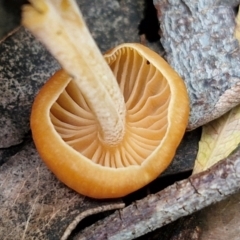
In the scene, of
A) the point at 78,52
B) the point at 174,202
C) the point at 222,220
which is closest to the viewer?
the point at 78,52

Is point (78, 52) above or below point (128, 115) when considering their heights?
above

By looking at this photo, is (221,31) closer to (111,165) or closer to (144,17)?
(144,17)

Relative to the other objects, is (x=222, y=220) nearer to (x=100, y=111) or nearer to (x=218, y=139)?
(x=218, y=139)

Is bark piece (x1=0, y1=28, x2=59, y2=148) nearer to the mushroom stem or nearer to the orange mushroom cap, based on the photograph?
the orange mushroom cap

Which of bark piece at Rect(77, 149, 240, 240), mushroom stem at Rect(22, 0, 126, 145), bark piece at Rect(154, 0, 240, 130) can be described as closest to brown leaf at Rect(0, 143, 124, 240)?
bark piece at Rect(77, 149, 240, 240)

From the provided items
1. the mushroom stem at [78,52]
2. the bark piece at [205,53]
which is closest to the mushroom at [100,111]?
the mushroom stem at [78,52]

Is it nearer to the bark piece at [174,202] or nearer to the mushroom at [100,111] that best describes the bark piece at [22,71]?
the mushroom at [100,111]

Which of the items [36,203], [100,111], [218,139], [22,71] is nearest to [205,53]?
[218,139]
